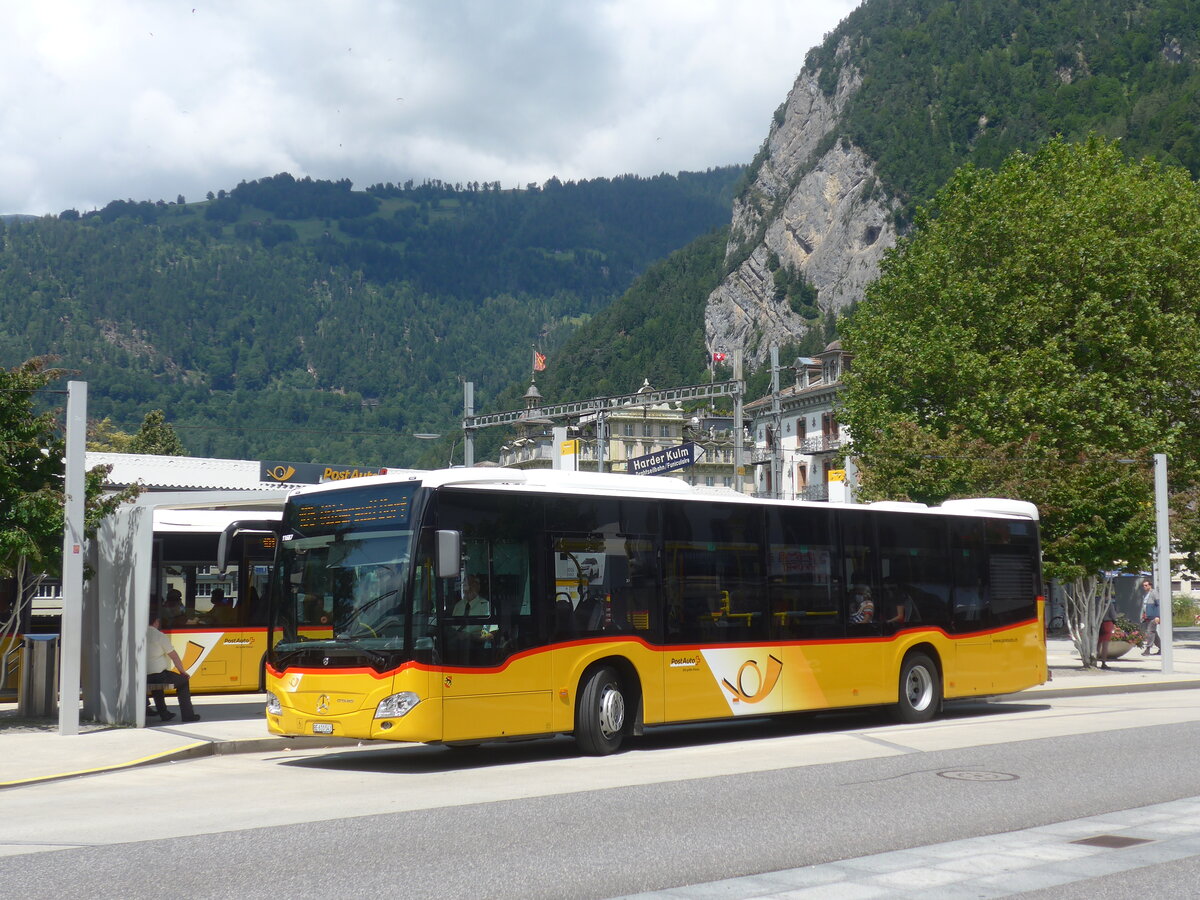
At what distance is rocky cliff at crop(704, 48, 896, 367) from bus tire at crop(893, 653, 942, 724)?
156 meters

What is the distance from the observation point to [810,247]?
187 m

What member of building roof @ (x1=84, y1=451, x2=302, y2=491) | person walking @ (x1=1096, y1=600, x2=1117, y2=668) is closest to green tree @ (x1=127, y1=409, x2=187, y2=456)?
building roof @ (x1=84, y1=451, x2=302, y2=491)

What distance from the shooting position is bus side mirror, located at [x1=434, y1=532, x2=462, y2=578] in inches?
498

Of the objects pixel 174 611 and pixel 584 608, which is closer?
pixel 584 608

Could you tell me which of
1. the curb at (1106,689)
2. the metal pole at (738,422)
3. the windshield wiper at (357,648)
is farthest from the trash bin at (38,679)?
the metal pole at (738,422)

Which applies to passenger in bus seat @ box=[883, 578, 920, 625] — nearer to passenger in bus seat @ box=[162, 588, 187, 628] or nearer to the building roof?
passenger in bus seat @ box=[162, 588, 187, 628]

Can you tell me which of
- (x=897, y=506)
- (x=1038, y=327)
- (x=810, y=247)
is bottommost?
(x=897, y=506)

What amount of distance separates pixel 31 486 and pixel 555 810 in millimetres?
10009

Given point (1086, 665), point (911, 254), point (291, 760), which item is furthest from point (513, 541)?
point (911, 254)

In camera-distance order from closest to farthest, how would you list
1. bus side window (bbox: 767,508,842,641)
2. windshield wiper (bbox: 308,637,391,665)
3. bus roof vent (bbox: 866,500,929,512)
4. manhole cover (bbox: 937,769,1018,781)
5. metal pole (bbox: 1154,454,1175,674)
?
manhole cover (bbox: 937,769,1018,781), windshield wiper (bbox: 308,637,391,665), bus side window (bbox: 767,508,842,641), bus roof vent (bbox: 866,500,929,512), metal pole (bbox: 1154,454,1175,674)

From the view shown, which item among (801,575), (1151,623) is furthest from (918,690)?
(1151,623)

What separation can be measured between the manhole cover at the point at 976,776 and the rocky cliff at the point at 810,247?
16201cm

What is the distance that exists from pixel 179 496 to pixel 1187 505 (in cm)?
2773

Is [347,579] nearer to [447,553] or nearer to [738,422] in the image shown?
[447,553]
